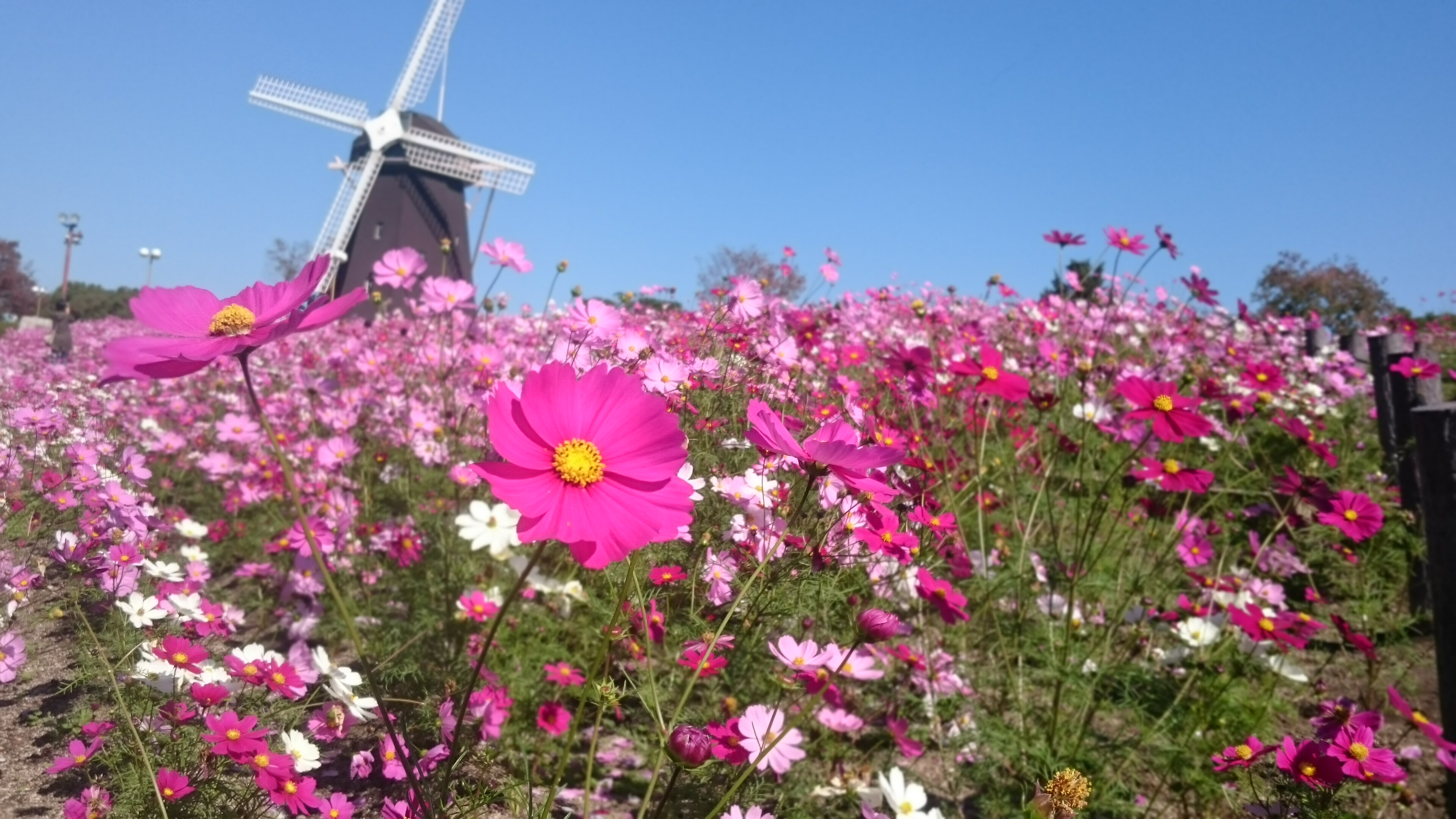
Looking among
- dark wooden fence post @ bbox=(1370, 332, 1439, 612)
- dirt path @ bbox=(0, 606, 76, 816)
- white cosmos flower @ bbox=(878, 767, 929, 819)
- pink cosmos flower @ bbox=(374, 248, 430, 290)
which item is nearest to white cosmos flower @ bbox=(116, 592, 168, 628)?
dirt path @ bbox=(0, 606, 76, 816)

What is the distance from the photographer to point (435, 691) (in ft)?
5.87

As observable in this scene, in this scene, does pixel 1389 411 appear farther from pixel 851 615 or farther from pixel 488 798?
pixel 488 798

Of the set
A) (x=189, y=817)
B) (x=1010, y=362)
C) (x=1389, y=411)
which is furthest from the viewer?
(x=1010, y=362)

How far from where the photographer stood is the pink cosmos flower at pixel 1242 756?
129 centimetres

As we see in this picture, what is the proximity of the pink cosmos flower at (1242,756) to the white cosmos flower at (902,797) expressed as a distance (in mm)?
491

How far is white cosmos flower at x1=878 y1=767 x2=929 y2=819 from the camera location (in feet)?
4.52

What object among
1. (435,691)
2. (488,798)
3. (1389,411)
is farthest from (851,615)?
(1389,411)

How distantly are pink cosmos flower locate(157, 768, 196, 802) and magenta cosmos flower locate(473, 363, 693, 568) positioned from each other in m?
0.75

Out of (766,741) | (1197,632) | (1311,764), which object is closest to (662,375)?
(766,741)

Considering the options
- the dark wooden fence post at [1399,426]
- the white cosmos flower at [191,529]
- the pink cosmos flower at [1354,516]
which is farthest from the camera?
the dark wooden fence post at [1399,426]

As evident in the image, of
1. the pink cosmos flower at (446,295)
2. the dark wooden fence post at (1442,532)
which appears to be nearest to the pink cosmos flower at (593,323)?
the pink cosmos flower at (446,295)

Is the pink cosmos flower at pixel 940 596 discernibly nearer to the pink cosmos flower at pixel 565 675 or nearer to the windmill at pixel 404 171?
the pink cosmos flower at pixel 565 675

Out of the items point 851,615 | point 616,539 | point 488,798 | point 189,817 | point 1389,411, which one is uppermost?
point 1389,411

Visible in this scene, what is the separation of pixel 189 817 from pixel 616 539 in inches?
36.8
